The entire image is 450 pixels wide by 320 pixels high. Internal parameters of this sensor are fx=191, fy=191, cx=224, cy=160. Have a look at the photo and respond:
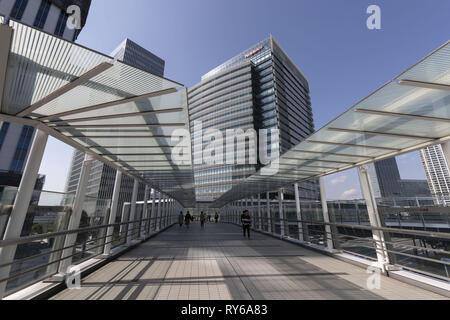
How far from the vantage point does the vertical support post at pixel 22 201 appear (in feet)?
8.57

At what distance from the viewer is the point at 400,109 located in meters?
3.20

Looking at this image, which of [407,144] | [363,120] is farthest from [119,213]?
[407,144]

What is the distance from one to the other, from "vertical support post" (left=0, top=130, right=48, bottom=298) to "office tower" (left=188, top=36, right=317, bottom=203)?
60335 mm

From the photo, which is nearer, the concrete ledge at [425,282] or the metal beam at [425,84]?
the metal beam at [425,84]

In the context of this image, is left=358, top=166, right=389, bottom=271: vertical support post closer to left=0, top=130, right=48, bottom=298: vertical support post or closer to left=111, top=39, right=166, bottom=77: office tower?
left=0, top=130, right=48, bottom=298: vertical support post

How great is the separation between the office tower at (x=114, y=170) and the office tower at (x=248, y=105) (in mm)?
26049

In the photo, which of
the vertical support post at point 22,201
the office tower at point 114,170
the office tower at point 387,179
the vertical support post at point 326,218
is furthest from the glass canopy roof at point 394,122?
the office tower at point 387,179

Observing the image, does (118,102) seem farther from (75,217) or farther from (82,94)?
(75,217)

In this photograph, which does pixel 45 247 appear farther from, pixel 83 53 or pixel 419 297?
pixel 419 297

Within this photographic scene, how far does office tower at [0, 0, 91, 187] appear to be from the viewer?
109ft

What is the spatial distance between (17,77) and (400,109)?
556 centimetres

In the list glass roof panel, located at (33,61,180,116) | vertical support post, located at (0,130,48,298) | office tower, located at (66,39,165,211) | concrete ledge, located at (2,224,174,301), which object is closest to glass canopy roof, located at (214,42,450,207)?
glass roof panel, located at (33,61,180,116)

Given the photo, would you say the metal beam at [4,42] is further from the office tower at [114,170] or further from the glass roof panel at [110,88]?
the office tower at [114,170]

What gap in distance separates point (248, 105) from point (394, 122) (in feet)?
220
